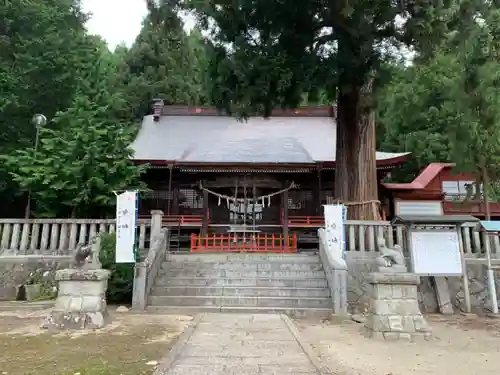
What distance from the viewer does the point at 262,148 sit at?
606 inches

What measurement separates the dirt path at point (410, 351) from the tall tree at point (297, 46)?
421cm

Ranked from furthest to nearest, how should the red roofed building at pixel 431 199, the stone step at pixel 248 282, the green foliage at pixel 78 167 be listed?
the red roofed building at pixel 431 199
the green foliage at pixel 78 167
the stone step at pixel 248 282

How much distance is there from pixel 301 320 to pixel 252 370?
3654 mm

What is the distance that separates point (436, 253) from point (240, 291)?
4.03m

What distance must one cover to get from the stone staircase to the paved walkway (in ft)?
4.92

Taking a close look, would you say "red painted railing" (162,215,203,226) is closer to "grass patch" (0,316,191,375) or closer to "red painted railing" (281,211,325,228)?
"red painted railing" (281,211,325,228)

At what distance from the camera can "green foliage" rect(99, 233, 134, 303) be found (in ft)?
27.9

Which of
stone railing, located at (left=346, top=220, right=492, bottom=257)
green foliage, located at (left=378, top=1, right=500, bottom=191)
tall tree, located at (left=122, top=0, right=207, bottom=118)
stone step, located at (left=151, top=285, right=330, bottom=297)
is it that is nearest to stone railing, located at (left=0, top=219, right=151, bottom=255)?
stone step, located at (left=151, top=285, right=330, bottom=297)

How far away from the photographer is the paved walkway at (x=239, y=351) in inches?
155

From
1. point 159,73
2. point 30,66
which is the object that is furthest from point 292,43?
point 159,73

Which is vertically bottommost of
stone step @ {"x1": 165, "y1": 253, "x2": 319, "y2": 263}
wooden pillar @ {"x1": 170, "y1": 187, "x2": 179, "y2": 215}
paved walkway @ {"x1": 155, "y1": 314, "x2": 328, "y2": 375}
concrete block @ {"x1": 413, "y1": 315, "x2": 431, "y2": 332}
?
paved walkway @ {"x1": 155, "y1": 314, "x2": 328, "y2": 375}

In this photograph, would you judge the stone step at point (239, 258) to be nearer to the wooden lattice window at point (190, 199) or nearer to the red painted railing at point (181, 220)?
the red painted railing at point (181, 220)

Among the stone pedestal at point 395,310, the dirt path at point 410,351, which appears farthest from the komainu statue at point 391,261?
the dirt path at point 410,351

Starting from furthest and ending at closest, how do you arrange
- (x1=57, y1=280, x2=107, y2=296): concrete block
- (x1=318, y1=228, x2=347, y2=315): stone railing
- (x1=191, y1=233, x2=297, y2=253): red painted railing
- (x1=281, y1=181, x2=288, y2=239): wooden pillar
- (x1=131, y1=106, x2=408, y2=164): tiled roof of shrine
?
(x1=131, y1=106, x2=408, y2=164): tiled roof of shrine → (x1=281, y1=181, x2=288, y2=239): wooden pillar → (x1=191, y1=233, x2=297, y2=253): red painted railing → (x1=318, y1=228, x2=347, y2=315): stone railing → (x1=57, y1=280, x2=107, y2=296): concrete block
